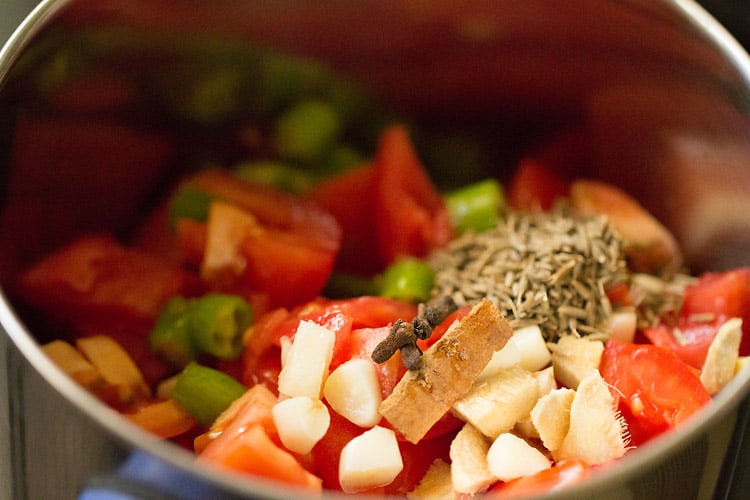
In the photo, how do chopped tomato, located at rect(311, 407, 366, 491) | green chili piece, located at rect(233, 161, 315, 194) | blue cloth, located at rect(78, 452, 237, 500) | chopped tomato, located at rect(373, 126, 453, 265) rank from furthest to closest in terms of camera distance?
green chili piece, located at rect(233, 161, 315, 194) < chopped tomato, located at rect(373, 126, 453, 265) < chopped tomato, located at rect(311, 407, 366, 491) < blue cloth, located at rect(78, 452, 237, 500)

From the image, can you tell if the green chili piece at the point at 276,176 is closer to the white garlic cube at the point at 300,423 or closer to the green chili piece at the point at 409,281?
the green chili piece at the point at 409,281

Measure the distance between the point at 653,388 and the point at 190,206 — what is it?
0.68 m

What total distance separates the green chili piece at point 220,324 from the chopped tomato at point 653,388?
45 centimetres

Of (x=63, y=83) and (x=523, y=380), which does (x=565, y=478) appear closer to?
(x=523, y=380)

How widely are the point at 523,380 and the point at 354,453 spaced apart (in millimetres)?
201

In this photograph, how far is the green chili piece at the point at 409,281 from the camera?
1084 millimetres

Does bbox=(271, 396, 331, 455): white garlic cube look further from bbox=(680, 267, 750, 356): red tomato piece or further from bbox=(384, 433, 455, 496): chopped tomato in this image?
bbox=(680, 267, 750, 356): red tomato piece

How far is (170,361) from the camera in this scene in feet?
3.48

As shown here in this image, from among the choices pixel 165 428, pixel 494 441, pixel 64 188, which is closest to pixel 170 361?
pixel 165 428

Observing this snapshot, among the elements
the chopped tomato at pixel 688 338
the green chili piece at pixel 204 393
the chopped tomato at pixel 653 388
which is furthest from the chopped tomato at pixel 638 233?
the green chili piece at pixel 204 393

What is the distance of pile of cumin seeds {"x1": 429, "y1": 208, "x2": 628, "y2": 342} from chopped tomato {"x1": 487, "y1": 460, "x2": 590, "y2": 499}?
0.78 feet

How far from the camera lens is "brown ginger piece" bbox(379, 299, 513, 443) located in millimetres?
806

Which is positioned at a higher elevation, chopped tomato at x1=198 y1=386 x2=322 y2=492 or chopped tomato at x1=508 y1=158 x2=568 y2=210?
chopped tomato at x1=508 y1=158 x2=568 y2=210

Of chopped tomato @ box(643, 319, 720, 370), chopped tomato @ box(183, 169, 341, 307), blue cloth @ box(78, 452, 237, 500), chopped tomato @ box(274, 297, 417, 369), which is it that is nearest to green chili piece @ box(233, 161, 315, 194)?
chopped tomato @ box(183, 169, 341, 307)
